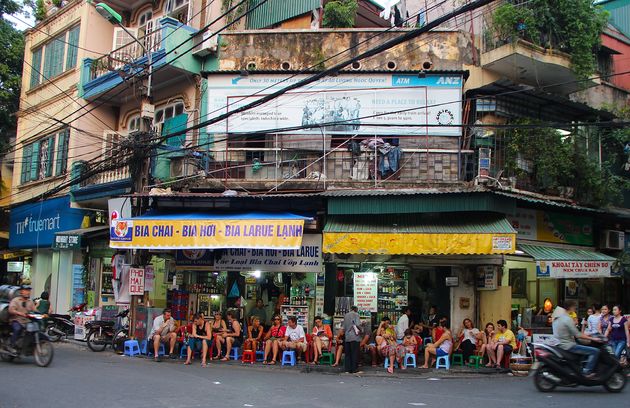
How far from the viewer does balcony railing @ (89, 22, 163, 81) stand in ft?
60.5

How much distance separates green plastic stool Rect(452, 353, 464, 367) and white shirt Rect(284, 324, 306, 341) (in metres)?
3.64

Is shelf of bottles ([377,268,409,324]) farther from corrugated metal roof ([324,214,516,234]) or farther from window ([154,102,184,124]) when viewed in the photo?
window ([154,102,184,124])

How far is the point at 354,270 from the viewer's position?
16141mm

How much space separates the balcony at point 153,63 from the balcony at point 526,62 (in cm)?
816

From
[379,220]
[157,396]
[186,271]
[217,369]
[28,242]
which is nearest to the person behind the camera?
[157,396]

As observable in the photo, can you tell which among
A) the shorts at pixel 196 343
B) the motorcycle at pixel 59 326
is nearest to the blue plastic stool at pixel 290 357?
the shorts at pixel 196 343

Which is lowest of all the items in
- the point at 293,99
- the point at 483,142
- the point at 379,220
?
the point at 379,220

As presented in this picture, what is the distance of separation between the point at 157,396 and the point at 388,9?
48.9 ft

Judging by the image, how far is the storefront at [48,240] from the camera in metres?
22.1

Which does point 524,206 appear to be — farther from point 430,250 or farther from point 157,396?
point 157,396

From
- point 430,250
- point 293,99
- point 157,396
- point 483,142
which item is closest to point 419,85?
point 483,142

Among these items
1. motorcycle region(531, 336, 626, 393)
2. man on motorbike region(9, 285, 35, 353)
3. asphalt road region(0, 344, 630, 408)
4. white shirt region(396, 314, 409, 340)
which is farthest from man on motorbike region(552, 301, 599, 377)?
man on motorbike region(9, 285, 35, 353)

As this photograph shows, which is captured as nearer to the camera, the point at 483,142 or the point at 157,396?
the point at 157,396

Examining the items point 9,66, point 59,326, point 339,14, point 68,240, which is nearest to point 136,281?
point 59,326
